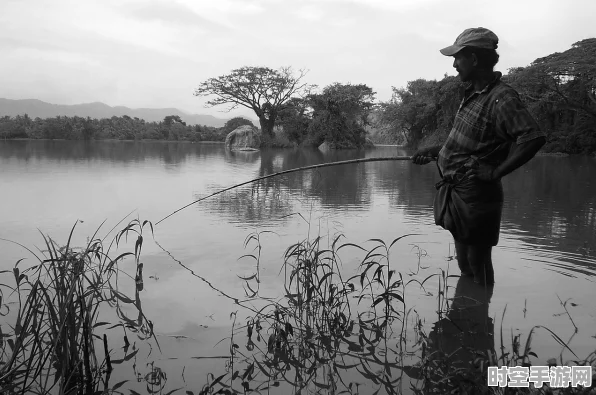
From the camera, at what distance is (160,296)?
10.6ft

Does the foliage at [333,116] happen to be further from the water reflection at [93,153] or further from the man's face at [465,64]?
the man's face at [465,64]

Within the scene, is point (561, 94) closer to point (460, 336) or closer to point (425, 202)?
point (425, 202)

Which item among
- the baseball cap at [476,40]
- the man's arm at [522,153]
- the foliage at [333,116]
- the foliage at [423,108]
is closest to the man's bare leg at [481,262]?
the man's arm at [522,153]

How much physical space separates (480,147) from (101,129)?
43.2 metres

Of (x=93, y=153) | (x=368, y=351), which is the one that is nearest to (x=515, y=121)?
(x=368, y=351)

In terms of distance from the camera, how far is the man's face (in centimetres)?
290

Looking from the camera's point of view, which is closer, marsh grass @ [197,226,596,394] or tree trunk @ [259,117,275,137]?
marsh grass @ [197,226,596,394]

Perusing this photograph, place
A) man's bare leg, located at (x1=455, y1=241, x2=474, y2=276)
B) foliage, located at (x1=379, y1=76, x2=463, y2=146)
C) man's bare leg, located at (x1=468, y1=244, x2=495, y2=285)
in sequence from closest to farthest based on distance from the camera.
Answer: man's bare leg, located at (x1=468, y1=244, x2=495, y2=285)
man's bare leg, located at (x1=455, y1=241, x2=474, y2=276)
foliage, located at (x1=379, y1=76, x2=463, y2=146)

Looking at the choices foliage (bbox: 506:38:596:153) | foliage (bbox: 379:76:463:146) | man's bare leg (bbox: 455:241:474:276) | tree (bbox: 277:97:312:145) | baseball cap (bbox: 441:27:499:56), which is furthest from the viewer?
tree (bbox: 277:97:312:145)

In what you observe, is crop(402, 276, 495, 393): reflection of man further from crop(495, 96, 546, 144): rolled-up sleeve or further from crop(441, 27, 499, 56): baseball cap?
crop(441, 27, 499, 56): baseball cap

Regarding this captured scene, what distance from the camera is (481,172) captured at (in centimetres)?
290

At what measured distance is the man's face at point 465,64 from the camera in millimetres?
2902

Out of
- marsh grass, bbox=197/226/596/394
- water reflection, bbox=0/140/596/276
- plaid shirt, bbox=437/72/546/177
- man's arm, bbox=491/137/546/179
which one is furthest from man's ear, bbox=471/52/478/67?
water reflection, bbox=0/140/596/276

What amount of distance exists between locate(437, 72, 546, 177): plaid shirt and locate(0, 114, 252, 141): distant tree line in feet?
131
